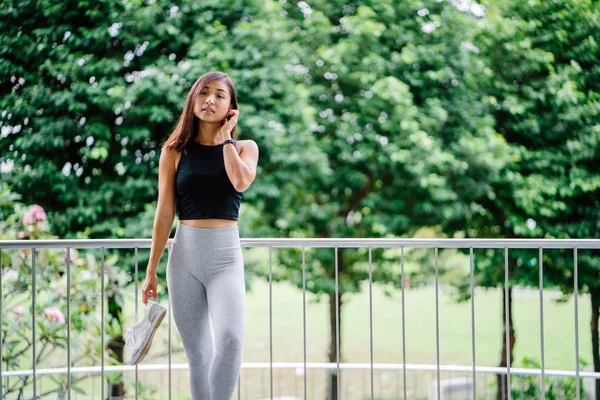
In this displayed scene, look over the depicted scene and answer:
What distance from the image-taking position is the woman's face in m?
2.13

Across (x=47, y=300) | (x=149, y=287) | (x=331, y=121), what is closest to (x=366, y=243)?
(x=149, y=287)

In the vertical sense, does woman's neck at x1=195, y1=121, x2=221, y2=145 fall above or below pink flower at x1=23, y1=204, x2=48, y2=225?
above

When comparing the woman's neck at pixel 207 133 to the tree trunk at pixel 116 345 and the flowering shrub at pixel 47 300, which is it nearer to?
the flowering shrub at pixel 47 300

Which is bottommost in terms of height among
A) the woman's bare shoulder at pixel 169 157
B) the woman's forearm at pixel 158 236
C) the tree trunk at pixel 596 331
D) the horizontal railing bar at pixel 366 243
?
the tree trunk at pixel 596 331

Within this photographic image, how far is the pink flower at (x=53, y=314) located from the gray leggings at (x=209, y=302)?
2.90m

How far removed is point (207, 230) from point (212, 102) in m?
0.46

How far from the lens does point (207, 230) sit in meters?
2.07

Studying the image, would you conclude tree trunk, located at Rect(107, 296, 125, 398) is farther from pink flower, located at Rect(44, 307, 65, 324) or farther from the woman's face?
the woman's face

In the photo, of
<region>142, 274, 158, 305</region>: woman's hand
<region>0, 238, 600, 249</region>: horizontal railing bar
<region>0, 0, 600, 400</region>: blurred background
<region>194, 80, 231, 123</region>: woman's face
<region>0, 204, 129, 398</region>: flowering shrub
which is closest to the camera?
<region>194, 80, 231, 123</region>: woman's face

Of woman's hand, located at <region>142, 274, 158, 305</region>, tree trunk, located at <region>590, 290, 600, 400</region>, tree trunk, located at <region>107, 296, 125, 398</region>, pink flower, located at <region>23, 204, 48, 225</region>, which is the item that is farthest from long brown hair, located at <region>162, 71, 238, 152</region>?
tree trunk, located at <region>590, 290, 600, 400</region>

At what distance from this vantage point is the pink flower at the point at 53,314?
4605 millimetres

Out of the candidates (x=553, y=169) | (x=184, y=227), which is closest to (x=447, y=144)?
(x=553, y=169)

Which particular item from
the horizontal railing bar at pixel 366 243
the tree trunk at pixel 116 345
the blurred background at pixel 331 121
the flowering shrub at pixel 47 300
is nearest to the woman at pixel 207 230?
the horizontal railing bar at pixel 366 243

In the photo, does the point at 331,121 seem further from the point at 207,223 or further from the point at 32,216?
the point at 207,223
